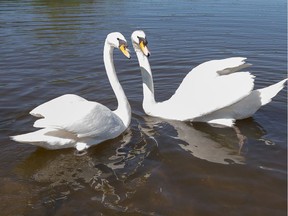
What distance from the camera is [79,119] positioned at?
5.50 m

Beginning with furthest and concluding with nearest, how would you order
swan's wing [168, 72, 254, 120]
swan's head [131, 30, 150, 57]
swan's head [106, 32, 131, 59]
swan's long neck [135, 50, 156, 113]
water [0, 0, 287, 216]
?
swan's long neck [135, 50, 156, 113]
swan's head [131, 30, 150, 57]
swan's head [106, 32, 131, 59]
swan's wing [168, 72, 254, 120]
water [0, 0, 287, 216]

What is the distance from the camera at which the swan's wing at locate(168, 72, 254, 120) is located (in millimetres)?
6133

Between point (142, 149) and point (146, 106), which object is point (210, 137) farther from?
point (146, 106)

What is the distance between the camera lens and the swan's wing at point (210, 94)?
6133mm

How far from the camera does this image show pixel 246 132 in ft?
21.3

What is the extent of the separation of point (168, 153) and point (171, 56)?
18.9 ft

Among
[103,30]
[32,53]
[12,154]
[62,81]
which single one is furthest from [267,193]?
[103,30]

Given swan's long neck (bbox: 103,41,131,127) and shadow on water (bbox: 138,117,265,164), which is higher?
swan's long neck (bbox: 103,41,131,127)

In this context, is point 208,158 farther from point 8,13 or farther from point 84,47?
point 8,13

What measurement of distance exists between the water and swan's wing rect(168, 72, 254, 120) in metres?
0.35

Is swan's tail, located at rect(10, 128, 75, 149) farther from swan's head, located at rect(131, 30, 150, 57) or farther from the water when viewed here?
swan's head, located at rect(131, 30, 150, 57)

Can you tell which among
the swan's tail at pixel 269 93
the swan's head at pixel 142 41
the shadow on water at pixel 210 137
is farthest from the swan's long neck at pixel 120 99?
the swan's tail at pixel 269 93

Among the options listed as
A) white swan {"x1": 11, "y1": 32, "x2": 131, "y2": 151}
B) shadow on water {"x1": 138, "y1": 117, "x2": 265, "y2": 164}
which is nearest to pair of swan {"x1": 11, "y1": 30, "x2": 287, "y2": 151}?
white swan {"x1": 11, "y1": 32, "x2": 131, "y2": 151}

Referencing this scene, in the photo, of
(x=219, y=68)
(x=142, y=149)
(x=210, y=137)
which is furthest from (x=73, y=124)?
(x=219, y=68)
